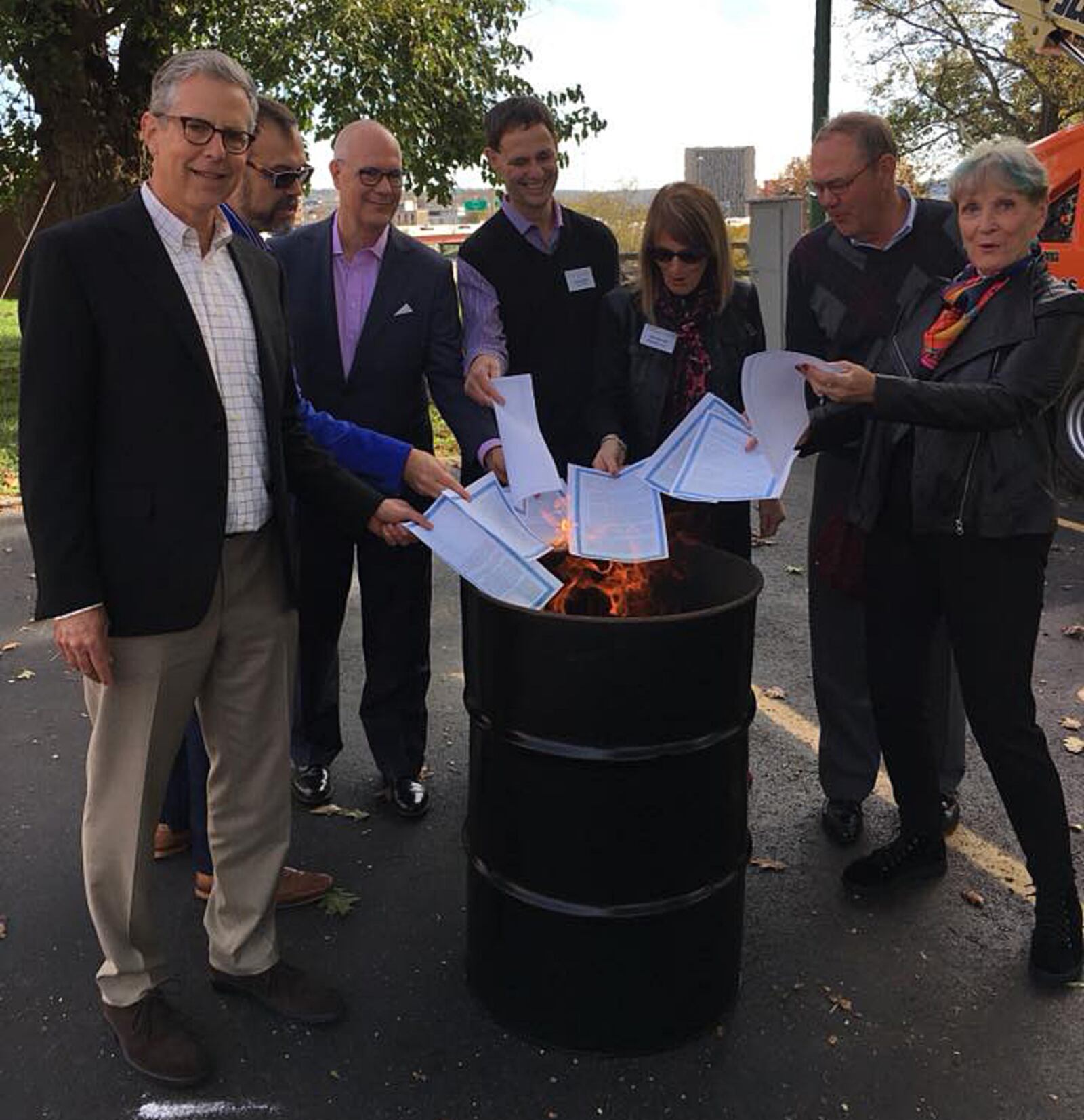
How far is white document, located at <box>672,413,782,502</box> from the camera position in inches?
104

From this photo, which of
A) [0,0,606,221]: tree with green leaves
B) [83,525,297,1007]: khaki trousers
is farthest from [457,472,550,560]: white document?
[0,0,606,221]: tree with green leaves

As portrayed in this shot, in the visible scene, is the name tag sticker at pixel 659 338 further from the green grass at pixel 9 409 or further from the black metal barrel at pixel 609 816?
the green grass at pixel 9 409

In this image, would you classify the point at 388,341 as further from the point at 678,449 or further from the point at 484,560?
the point at 484,560

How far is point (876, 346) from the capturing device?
3.25 metres

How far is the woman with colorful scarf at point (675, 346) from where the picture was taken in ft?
11.0

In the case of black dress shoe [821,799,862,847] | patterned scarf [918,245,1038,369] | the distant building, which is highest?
the distant building

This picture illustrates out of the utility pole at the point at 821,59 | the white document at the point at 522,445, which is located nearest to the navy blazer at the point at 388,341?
the white document at the point at 522,445

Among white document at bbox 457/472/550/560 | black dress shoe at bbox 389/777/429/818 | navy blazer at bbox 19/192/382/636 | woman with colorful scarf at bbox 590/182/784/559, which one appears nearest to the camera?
navy blazer at bbox 19/192/382/636

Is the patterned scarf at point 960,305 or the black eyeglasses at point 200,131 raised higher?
the black eyeglasses at point 200,131

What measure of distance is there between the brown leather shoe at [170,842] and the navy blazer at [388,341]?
1492 mm

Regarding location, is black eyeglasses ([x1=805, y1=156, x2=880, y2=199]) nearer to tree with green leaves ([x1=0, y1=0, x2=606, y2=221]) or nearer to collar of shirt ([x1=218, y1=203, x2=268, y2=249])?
collar of shirt ([x1=218, y1=203, x2=268, y2=249])

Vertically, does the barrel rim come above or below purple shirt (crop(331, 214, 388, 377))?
below

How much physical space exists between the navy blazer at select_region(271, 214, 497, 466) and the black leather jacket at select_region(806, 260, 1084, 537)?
1412 millimetres

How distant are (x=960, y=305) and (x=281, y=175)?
213 cm
